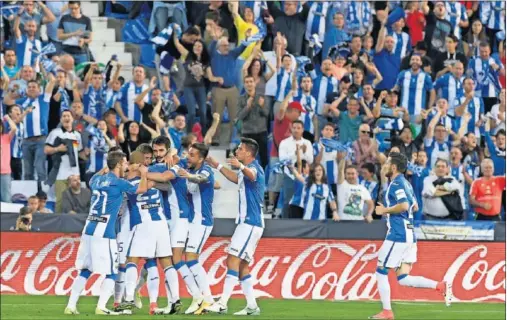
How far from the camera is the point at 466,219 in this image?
24.1m

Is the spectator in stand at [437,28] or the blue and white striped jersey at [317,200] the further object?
the spectator in stand at [437,28]

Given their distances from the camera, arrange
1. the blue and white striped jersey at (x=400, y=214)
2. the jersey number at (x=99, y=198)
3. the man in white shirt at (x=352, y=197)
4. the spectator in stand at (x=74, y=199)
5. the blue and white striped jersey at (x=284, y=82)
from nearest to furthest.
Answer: the jersey number at (x=99, y=198) → the blue and white striped jersey at (x=400, y=214) → the spectator in stand at (x=74, y=199) → the man in white shirt at (x=352, y=197) → the blue and white striped jersey at (x=284, y=82)

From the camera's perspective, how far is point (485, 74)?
27000 mm

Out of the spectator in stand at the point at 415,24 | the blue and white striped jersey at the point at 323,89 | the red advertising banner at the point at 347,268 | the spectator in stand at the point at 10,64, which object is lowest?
the red advertising banner at the point at 347,268

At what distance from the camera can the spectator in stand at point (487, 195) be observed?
23.8 m

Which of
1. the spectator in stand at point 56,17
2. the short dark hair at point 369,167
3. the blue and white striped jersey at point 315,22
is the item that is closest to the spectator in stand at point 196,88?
the blue and white striped jersey at point 315,22

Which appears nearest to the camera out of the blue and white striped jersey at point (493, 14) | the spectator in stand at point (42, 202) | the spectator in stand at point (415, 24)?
the spectator in stand at point (42, 202)

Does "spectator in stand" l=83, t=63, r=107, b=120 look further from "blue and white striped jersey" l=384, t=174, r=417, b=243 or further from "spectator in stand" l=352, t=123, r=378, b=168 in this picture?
"blue and white striped jersey" l=384, t=174, r=417, b=243

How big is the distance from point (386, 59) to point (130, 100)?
5.41 meters

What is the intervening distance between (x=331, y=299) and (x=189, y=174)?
6040 mm

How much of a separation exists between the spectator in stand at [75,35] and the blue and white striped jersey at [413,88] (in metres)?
6.29

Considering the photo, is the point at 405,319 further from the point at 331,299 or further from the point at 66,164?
the point at 66,164

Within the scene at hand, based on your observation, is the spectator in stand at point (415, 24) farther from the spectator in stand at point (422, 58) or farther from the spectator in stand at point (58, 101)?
the spectator in stand at point (58, 101)

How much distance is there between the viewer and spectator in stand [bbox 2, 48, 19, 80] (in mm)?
24922
